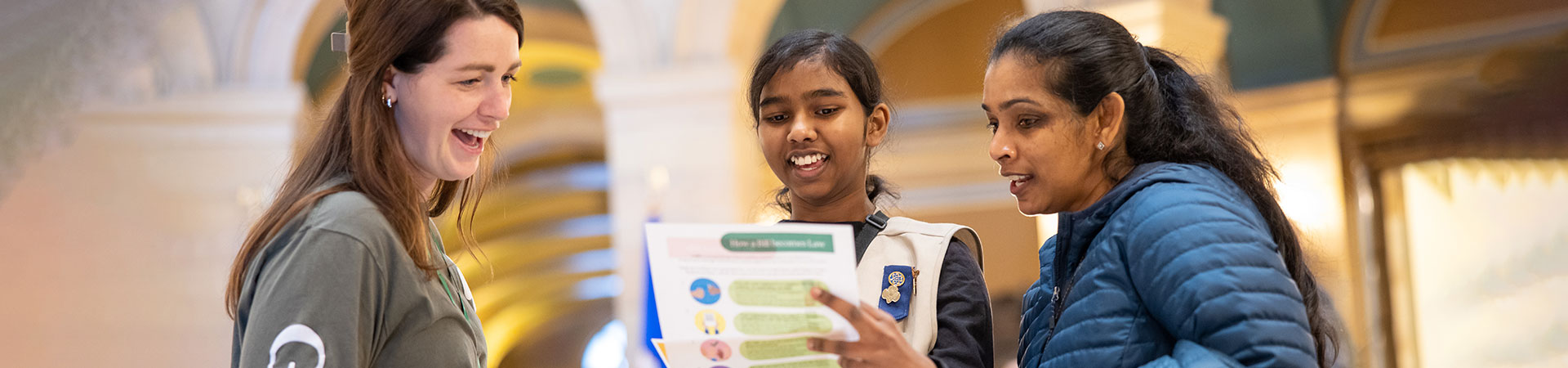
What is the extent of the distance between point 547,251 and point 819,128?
1499 cm

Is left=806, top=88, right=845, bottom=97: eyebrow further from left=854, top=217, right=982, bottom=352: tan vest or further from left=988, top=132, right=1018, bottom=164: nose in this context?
left=988, top=132, right=1018, bottom=164: nose

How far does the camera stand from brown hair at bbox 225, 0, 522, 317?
1783 mm

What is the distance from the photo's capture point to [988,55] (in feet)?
7.43

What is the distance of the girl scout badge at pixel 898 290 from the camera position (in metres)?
2.21

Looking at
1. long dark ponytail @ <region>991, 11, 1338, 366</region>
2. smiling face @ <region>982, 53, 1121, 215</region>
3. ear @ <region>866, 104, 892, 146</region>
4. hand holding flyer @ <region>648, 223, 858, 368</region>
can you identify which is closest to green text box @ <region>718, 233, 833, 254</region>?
hand holding flyer @ <region>648, 223, 858, 368</region>

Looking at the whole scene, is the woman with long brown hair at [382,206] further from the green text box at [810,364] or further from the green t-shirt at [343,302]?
the green text box at [810,364]

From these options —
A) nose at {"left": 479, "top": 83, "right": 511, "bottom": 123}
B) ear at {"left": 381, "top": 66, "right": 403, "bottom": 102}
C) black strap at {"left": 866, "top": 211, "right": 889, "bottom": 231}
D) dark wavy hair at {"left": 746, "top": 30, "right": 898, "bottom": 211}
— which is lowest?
black strap at {"left": 866, "top": 211, "right": 889, "bottom": 231}

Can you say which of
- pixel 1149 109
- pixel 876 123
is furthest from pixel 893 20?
pixel 1149 109

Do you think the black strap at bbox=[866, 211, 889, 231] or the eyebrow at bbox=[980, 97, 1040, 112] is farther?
the black strap at bbox=[866, 211, 889, 231]

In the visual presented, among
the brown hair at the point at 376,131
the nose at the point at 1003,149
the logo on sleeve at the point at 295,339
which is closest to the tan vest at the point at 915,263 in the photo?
the nose at the point at 1003,149

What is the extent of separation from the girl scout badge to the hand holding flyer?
0.41 metres

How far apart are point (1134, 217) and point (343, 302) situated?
1.10 m

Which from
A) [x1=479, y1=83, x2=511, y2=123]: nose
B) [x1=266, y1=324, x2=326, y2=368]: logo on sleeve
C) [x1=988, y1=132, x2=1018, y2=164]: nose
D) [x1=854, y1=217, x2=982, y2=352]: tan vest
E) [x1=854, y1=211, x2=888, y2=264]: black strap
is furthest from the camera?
[x1=854, y1=211, x2=888, y2=264]: black strap

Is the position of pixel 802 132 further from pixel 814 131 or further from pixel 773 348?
pixel 773 348
